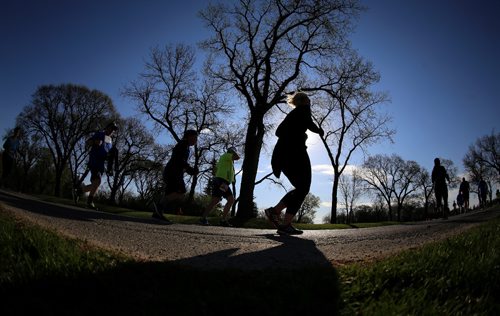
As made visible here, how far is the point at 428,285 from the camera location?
104 inches

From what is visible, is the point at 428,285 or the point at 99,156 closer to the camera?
the point at 428,285

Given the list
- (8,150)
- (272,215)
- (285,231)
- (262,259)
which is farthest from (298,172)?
(8,150)

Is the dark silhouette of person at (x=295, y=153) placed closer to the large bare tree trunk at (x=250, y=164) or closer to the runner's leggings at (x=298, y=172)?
the runner's leggings at (x=298, y=172)

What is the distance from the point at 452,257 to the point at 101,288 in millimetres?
2944

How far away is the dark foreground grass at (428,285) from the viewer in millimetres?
2285

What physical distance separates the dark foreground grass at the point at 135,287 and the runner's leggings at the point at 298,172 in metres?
3.08

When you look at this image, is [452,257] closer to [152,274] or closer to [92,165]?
[152,274]

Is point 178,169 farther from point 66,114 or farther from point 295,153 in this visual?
point 66,114

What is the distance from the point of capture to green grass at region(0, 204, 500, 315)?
7.43ft

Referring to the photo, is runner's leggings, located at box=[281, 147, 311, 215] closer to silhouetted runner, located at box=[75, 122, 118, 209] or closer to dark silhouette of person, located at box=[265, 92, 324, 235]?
dark silhouette of person, located at box=[265, 92, 324, 235]

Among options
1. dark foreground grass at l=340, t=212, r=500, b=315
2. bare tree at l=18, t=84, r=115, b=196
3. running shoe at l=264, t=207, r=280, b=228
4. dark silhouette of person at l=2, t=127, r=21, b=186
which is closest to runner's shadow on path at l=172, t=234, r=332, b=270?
dark foreground grass at l=340, t=212, r=500, b=315

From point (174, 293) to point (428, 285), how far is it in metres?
1.81

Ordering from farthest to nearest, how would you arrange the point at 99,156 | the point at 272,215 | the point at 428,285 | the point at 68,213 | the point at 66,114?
1. the point at 66,114
2. the point at 99,156
3. the point at 68,213
4. the point at 272,215
5. the point at 428,285

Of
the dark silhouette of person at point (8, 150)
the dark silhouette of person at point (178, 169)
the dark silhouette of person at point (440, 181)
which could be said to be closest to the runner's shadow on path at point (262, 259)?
the dark silhouette of person at point (178, 169)
